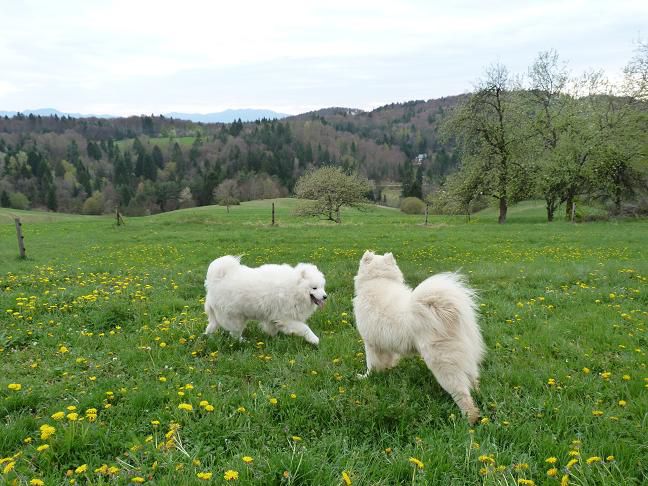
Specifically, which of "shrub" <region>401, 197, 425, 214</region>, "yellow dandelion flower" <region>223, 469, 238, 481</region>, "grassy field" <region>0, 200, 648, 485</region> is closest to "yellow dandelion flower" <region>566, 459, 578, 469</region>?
"grassy field" <region>0, 200, 648, 485</region>

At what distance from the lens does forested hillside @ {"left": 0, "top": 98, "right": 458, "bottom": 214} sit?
341 feet

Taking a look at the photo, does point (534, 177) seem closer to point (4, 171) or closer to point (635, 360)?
point (635, 360)

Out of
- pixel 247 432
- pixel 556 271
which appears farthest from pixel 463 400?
pixel 556 271

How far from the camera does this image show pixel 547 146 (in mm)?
37312

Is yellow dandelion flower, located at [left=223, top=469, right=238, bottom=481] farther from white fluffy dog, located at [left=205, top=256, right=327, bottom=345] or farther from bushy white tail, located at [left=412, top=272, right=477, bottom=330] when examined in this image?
white fluffy dog, located at [left=205, top=256, right=327, bottom=345]

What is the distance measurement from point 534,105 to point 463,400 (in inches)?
1603

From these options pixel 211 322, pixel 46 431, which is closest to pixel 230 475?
pixel 46 431

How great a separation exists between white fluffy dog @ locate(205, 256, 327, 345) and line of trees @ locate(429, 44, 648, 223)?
30669 mm

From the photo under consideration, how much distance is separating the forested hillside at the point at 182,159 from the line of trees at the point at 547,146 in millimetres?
46723

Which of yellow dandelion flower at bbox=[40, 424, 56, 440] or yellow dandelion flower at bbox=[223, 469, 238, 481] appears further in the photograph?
yellow dandelion flower at bbox=[40, 424, 56, 440]

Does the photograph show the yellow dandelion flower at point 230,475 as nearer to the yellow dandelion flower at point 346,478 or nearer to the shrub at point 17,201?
the yellow dandelion flower at point 346,478

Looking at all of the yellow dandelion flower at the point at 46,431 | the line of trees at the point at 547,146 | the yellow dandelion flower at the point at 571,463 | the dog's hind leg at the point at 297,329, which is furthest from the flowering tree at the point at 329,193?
the yellow dandelion flower at the point at 571,463

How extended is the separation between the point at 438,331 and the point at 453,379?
1.73 feet

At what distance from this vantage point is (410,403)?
15.1 feet
